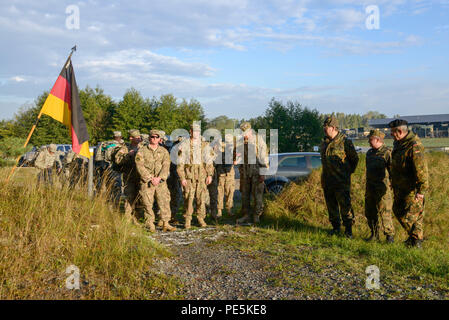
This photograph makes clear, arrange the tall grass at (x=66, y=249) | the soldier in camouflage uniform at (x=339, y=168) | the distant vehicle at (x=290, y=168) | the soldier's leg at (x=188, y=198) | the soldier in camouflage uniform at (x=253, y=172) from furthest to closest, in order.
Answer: the distant vehicle at (x=290, y=168) → the soldier in camouflage uniform at (x=253, y=172) → the soldier's leg at (x=188, y=198) → the soldier in camouflage uniform at (x=339, y=168) → the tall grass at (x=66, y=249)

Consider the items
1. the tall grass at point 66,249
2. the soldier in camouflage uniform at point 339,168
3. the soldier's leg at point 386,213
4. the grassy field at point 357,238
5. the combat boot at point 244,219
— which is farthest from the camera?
the combat boot at point 244,219

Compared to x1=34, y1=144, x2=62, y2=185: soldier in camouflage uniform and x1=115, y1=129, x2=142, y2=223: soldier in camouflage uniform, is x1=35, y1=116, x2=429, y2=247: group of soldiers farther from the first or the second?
x1=34, y1=144, x2=62, y2=185: soldier in camouflage uniform

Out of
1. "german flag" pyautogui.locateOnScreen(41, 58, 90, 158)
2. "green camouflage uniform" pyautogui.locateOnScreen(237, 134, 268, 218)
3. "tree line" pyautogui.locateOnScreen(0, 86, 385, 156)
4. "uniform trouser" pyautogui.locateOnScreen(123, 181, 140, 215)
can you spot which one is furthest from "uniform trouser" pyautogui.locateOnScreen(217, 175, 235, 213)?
"tree line" pyautogui.locateOnScreen(0, 86, 385, 156)

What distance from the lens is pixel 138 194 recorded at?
730 centimetres

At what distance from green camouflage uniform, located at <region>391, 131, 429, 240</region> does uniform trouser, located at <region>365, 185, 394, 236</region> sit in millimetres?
332

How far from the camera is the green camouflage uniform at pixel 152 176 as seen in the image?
7.01 meters

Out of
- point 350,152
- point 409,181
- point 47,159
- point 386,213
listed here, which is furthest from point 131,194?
point 47,159

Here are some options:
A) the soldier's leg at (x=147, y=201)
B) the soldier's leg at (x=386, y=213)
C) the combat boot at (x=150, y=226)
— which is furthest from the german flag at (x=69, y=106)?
the soldier's leg at (x=386, y=213)

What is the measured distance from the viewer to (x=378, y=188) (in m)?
5.92

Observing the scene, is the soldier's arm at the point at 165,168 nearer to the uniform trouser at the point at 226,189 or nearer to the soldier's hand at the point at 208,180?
the soldier's hand at the point at 208,180

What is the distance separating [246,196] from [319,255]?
290 centimetres

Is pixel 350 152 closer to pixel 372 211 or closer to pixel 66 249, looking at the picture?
pixel 372 211
